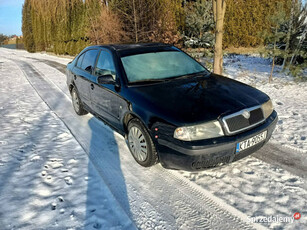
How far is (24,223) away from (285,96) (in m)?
6.76

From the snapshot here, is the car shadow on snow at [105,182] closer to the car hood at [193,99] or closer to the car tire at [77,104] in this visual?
the car hood at [193,99]

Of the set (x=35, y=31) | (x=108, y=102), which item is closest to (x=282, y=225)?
(x=108, y=102)

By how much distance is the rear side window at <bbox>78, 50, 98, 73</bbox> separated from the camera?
448 centimetres

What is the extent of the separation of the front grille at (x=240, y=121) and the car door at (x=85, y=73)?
2659 millimetres

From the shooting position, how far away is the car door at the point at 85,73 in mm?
4500


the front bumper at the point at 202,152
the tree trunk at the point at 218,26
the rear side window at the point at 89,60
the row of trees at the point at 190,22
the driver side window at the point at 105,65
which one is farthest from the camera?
the row of trees at the point at 190,22

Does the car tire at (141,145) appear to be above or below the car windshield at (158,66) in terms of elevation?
below

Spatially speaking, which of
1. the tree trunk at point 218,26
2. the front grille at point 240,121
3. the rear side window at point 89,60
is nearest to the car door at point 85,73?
the rear side window at point 89,60

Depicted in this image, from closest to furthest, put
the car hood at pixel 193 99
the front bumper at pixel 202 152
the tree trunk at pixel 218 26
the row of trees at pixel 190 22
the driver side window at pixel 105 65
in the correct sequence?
the front bumper at pixel 202 152 < the car hood at pixel 193 99 < the driver side window at pixel 105 65 < the tree trunk at pixel 218 26 < the row of trees at pixel 190 22

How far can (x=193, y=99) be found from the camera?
2893 millimetres

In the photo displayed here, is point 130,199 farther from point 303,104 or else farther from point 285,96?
point 285,96

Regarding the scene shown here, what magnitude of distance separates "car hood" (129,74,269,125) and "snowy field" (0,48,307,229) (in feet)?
2.91

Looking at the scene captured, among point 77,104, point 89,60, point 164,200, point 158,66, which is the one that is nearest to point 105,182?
point 164,200

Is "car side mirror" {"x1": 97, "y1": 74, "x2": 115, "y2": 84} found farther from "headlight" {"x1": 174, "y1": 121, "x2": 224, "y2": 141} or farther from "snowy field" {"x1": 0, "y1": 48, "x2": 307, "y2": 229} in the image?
"headlight" {"x1": 174, "y1": 121, "x2": 224, "y2": 141}
